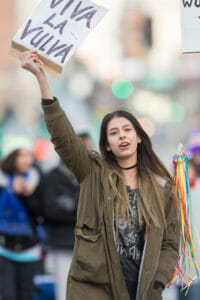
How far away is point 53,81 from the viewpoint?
2074 inches

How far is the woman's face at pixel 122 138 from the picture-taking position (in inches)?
176

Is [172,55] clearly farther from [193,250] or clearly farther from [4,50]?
[193,250]

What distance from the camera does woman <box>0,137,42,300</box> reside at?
7.13m

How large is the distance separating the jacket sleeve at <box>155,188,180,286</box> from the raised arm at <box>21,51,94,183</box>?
0.53m

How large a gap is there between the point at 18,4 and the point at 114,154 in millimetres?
78795

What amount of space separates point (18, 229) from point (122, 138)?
117 inches

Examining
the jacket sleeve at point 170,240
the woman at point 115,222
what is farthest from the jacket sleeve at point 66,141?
the jacket sleeve at point 170,240

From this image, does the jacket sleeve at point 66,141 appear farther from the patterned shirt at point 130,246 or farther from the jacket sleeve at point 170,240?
the jacket sleeve at point 170,240

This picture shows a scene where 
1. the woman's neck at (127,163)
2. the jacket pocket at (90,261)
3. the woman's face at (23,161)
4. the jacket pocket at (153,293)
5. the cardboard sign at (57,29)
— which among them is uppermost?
the cardboard sign at (57,29)

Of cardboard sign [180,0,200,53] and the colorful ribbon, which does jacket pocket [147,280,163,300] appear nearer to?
the colorful ribbon

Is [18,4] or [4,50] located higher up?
[18,4]

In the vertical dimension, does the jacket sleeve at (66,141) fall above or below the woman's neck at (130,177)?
above

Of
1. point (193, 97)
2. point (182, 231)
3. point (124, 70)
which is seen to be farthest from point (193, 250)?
point (124, 70)

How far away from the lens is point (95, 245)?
4.19 metres
